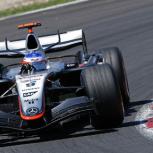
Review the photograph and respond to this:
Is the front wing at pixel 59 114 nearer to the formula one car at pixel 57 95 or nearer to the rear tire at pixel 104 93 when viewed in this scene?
the formula one car at pixel 57 95

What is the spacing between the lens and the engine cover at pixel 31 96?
9.55 metres

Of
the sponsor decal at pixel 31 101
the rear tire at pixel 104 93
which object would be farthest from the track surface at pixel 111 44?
the sponsor decal at pixel 31 101

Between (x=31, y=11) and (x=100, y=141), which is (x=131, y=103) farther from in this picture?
(x=31, y=11)

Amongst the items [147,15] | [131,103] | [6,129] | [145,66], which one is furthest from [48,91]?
[147,15]

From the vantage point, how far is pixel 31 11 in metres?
25.1

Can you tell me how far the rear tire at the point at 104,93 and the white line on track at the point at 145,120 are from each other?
1.08 ft

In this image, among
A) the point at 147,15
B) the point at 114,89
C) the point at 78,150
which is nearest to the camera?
the point at 78,150

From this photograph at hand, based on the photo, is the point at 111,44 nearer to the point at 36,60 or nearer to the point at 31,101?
the point at 36,60

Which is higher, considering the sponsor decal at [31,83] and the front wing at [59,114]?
the sponsor decal at [31,83]

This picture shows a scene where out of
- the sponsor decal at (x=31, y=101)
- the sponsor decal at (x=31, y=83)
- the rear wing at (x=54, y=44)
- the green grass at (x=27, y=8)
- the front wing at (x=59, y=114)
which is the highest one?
the green grass at (x=27, y=8)

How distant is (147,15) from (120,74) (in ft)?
34.1

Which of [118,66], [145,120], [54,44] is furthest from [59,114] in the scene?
[54,44]

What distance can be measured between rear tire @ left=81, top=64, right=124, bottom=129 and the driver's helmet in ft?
4.92

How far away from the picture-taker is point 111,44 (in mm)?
18281
